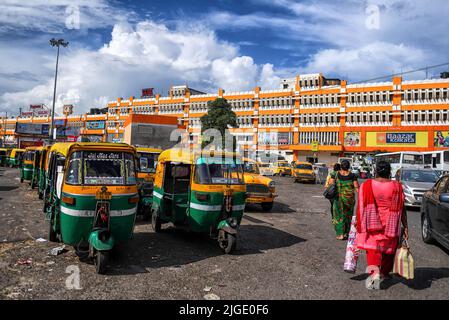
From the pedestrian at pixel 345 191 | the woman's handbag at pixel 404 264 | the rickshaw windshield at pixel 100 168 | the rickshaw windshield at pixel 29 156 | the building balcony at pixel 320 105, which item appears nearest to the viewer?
the woman's handbag at pixel 404 264

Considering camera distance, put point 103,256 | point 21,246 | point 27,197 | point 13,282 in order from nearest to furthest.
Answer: point 13,282, point 103,256, point 21,246, point 27,197

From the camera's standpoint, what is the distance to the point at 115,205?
6.84 meters

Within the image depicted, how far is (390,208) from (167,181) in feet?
19.2

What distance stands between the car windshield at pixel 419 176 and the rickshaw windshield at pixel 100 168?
13166 millimetres

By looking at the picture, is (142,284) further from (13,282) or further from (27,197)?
(27,197)

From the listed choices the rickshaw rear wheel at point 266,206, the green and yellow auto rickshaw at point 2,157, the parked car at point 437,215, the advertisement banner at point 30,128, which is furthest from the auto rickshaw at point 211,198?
the advertisement banner at point 30,128

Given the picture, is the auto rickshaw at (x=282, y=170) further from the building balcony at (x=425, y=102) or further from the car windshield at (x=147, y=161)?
the car windshield at (x=147, y=161)

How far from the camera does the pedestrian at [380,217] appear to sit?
5.37 m

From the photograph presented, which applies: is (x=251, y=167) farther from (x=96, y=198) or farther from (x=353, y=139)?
(x=353, y=139)

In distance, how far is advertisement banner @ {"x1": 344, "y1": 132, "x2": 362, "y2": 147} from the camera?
201 ft

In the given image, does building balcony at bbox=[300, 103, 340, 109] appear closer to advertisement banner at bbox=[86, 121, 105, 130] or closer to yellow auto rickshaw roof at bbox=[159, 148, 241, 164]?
advertisement banner at bbox=[86, 121, 105, 130]

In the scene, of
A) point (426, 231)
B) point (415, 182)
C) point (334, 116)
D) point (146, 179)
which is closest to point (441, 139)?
point (334, 116)

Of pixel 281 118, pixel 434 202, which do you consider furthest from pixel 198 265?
pixel 281 118

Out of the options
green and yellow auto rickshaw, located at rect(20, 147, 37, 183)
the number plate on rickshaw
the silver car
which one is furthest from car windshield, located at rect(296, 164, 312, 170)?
the number plate on rickshaw
